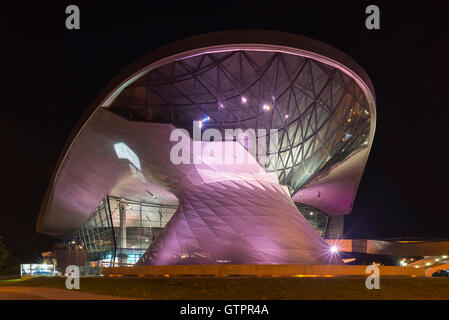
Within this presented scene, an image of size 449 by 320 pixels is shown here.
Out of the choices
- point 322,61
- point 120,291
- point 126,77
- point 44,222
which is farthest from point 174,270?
point 44,222

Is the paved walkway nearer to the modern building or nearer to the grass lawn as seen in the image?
the grass lawn

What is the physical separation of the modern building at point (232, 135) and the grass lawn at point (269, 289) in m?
6.19

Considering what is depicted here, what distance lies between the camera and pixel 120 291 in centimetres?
1175

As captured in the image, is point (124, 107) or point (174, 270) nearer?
point (174, 270)

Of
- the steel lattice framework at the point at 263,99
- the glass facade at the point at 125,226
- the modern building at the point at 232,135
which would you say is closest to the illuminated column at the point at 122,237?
the glass facade at the point at 125,226

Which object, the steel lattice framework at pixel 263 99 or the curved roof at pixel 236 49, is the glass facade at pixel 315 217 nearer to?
the steel lattice framework at pixel 263 99

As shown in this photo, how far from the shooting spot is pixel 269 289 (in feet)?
36.4

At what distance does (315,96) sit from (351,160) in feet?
36.7

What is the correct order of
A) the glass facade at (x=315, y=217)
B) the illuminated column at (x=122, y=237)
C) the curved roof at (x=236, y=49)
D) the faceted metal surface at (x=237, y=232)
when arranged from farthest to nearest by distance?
the glass facade at (x=315, y=217) → the illuminated column at (x=122, y=237) → the faceted metal surface at (x=237, y=232) → the curved roof at (x=236, y=49)

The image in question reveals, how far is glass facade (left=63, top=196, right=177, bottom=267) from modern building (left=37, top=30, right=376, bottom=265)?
10198 mm

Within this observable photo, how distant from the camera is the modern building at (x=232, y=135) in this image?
18844 millimetres

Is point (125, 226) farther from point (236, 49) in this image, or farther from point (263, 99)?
point (236, 49)

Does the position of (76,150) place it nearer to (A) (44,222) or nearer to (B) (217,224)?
(B) (217,224)
